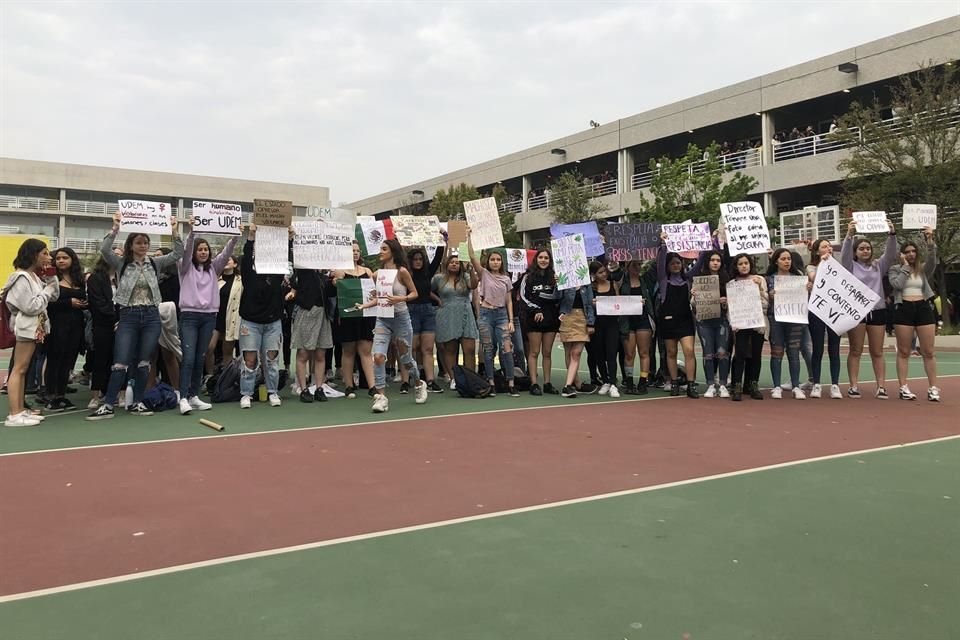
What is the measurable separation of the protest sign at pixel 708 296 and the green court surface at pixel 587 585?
14.9 feet

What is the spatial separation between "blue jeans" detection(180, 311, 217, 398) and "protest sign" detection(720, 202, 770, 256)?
6.54 meters

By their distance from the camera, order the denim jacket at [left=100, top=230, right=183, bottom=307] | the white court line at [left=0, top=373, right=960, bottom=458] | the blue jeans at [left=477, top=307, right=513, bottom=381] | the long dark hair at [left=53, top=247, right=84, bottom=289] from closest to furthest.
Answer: the white court line at [left=0, top=373, right=960, bottom=458]
the denim jacket at [left=100, top=230, right=183, bottom=307]
the long dark hair at [left=53, top=247, right=84, bottom=289]
the blue jeans at [left=477, top=307, right=513, bottom=381]

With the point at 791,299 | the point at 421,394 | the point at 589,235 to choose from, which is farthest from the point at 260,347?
the point at 791,299

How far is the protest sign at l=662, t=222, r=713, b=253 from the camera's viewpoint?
8.57 meters

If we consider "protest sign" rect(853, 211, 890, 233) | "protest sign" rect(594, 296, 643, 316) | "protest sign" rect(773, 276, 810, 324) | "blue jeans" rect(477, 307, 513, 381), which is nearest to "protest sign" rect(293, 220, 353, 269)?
"blue jeans" rect(477, 307, 513, 381)

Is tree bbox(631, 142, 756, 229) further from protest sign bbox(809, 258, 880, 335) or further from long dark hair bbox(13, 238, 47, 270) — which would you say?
long dark hair bbox(13, 238, 47, 270)

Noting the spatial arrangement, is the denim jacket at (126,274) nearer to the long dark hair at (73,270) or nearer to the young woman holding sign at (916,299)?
the long dark hair at (73,270)

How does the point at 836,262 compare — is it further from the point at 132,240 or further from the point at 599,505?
the point at 132,240

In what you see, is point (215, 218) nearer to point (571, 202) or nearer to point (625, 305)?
point (625, 305)

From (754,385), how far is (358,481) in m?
5.99

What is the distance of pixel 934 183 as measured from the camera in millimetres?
19531

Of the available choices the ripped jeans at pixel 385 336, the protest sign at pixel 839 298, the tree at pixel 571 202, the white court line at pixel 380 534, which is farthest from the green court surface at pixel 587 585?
the tree at pixel 571 202

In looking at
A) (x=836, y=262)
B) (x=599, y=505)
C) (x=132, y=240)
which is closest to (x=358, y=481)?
(x=599, y=505)

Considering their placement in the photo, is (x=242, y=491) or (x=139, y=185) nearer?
(x=242, y=491)
